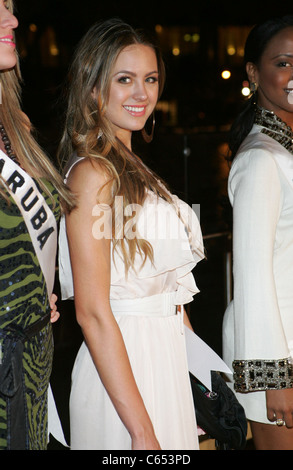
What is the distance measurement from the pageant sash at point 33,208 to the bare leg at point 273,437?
758 millimetres

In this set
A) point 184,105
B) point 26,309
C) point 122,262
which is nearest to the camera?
point 26,309

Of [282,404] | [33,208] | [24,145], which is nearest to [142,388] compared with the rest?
[282,404]

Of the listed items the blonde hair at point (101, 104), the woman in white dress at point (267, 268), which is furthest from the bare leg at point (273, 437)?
the blonde hair at point (101, 104)

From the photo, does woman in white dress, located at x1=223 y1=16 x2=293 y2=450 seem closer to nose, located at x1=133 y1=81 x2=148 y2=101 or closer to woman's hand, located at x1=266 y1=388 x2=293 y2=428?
woman's hand, located at x1=266 y1=388 x2=293 y2=428

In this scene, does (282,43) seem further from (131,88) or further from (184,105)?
(184,105)

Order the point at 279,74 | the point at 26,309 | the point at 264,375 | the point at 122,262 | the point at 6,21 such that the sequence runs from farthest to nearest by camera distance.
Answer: the point at 279,74
the point at 264,375
the point at 122,262
the point at 6,21
the point at 26,309

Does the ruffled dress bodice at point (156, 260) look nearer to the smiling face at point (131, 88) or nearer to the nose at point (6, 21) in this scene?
the smiling face at point (131, 88)

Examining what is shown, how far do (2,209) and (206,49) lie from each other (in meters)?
12.1

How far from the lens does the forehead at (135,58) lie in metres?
1.77

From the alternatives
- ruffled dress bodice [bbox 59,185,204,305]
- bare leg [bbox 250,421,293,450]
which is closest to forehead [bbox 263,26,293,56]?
ruffled dress bodice [bbox 59,185,204,305]

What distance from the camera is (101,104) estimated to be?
177 cm

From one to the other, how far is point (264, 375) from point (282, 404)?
9cm

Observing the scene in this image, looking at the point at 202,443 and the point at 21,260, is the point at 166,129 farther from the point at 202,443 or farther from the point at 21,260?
the point at 21,260

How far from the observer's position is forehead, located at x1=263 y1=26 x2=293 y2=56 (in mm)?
1958
